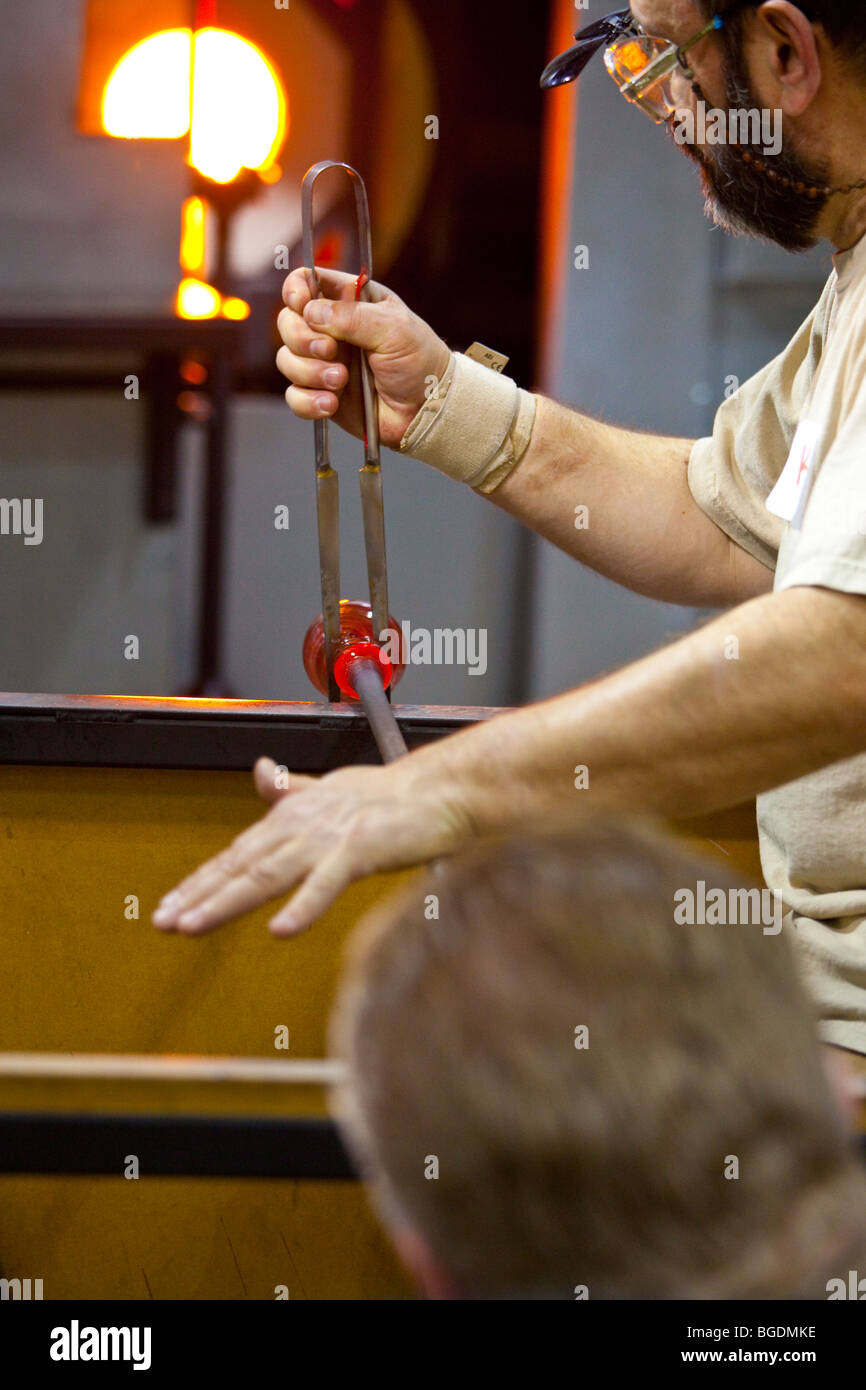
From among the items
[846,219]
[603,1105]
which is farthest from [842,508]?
[603,1105]

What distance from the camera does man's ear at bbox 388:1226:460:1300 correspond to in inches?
17.8

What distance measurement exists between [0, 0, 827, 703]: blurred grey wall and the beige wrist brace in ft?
7.67

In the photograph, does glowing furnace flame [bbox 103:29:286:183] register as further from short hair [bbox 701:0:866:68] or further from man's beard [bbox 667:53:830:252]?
short hair [bbox 701:0:866:68]

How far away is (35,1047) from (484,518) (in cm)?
275

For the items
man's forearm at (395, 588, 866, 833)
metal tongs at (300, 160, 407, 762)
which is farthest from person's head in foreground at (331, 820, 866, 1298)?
metal tongs at (300, 160, 407, 762)

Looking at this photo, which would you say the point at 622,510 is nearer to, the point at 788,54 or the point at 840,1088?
the point at 788,54

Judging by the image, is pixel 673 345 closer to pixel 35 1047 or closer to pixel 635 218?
pixel 635 218

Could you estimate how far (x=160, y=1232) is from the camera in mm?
1312

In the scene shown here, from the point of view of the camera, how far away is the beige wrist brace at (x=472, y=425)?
1.37 metres

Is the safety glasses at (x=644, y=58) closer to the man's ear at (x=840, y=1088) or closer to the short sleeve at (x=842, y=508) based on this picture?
the short sleeve at (x=842, y=508)

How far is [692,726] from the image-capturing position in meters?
0.90

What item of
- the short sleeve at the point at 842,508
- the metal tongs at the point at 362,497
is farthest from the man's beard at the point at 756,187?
the metal tongs at the point at 362,497

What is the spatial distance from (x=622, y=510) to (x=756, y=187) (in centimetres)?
37

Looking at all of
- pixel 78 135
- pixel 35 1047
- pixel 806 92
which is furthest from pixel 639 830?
pixel 78 135
